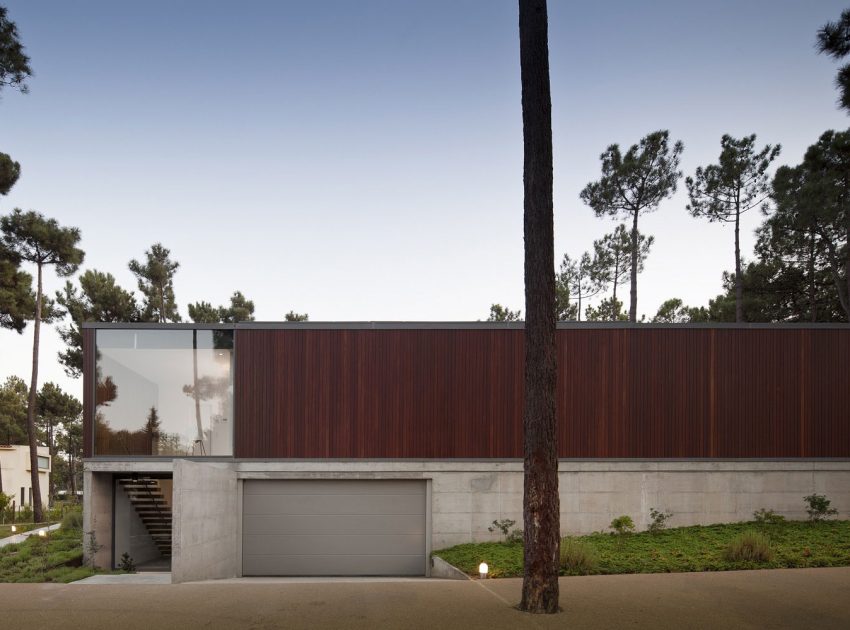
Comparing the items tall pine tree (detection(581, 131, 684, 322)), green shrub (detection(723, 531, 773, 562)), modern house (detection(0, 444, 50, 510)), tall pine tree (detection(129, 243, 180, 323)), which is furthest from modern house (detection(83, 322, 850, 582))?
modern house (detection(0, 444, 50, 510))

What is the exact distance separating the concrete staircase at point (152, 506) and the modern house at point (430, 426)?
0.08 m

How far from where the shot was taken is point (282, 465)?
508 inches

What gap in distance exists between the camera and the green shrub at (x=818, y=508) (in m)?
12.4

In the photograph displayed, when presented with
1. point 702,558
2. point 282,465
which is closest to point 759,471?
point 702,558

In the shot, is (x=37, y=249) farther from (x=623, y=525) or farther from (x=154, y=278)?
(x=623, y=525)

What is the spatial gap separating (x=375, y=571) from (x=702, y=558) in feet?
20.4

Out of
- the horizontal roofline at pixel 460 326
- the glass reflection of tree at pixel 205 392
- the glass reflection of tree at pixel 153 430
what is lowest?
the glass reflection of tree at pixel 153 430

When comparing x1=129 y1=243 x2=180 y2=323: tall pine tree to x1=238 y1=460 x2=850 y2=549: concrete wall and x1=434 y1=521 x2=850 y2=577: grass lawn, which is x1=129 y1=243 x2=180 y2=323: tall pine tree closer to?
x1=238 y1=460 x2=850 y2=549: concrete wall

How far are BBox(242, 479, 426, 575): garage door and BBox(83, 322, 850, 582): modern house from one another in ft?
0.09

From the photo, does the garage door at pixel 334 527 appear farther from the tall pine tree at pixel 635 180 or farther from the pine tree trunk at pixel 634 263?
the tall pine tree at pixel 635 180

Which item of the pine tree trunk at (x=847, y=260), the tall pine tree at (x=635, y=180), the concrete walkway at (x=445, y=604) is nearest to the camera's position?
the concrete walkway at (x=445, y=604)

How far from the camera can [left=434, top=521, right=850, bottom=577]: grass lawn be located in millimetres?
9617

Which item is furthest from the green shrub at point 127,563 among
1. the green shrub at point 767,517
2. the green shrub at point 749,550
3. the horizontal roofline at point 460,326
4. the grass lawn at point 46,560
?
the green shrub at point 767,517

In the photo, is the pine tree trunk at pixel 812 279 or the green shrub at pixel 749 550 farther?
the pine tree trunk at pixel 812 279
